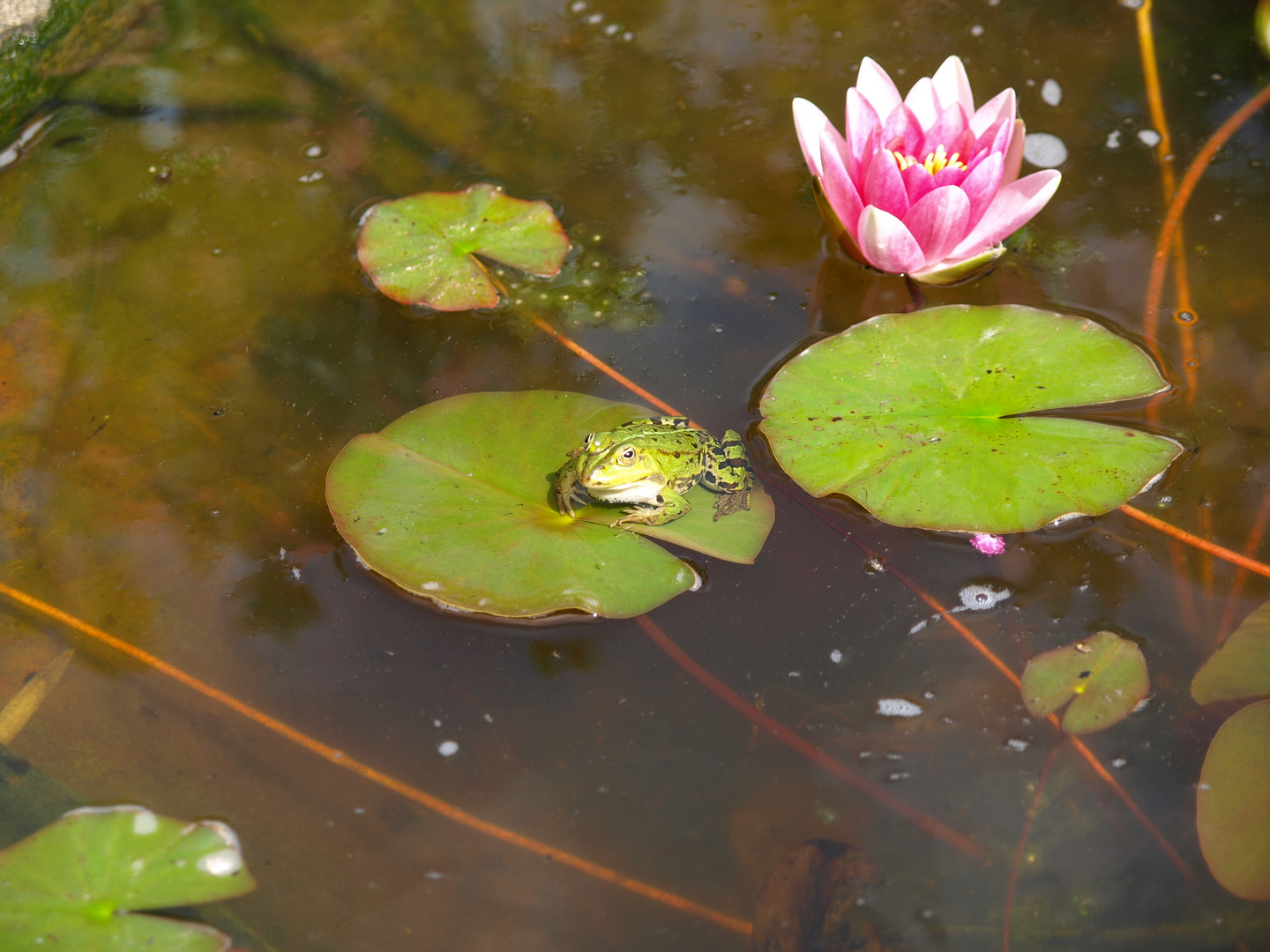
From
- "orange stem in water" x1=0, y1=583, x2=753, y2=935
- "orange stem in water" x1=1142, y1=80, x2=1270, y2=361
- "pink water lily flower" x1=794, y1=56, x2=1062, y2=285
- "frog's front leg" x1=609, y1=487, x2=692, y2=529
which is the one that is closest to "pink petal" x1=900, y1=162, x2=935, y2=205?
"pink water lily flower" x1=794, y1=56, x2=1062, y2=285

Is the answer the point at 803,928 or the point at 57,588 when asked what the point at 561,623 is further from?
the point at 57,588

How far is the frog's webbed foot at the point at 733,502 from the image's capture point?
231cm

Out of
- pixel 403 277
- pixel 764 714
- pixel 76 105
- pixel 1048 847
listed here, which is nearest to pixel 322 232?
pixel 403 277

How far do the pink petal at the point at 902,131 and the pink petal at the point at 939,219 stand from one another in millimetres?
284

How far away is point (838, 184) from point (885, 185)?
0.53 feet

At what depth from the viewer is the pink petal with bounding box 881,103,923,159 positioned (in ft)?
8.32

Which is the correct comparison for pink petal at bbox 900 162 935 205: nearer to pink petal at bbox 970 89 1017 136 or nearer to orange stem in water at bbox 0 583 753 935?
pink petal at bbox 970 89 1017 136

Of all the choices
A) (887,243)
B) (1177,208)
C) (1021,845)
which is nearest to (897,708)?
(1021,845)

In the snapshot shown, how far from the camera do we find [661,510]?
92.7 inches

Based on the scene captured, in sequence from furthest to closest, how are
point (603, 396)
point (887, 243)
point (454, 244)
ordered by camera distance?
point (454, 244) < point (603, 396) < point (887, 243)

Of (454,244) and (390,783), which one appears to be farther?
(454,244)

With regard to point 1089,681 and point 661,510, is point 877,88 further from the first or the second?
point 1089,681

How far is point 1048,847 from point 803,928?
0.61 m

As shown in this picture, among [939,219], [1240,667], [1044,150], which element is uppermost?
[939,219]
